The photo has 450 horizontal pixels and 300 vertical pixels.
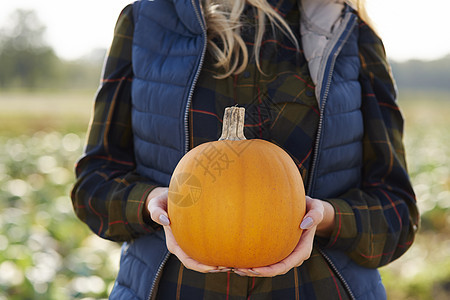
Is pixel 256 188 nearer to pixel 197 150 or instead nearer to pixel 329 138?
pixel 197 150

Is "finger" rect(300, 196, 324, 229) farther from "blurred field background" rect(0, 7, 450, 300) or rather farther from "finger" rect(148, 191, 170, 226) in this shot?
"blurred field background" rect(0, 7, 450, 300)

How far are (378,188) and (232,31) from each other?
81 cm

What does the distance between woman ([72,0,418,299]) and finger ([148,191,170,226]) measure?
47 mm

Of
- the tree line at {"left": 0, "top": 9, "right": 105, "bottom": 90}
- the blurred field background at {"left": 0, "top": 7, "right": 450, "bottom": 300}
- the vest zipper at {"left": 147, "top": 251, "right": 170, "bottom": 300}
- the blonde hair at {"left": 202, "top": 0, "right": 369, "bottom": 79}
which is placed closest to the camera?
the vest zipper at {"left": 147, "top": 251, "right": 170, "bottom": 300}

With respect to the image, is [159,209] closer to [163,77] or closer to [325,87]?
[163,77]

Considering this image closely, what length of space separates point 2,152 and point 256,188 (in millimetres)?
9929

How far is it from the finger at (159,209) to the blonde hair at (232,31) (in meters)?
0.49

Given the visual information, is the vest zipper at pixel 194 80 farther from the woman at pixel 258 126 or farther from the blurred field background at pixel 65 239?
the blurred field background at pixel 65 239

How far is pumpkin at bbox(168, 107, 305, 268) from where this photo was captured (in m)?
1.24

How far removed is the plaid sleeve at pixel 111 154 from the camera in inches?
63.7

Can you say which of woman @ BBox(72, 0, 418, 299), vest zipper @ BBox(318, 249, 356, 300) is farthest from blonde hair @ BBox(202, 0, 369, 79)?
vest zipper @ BBox(318, 249, 356, 300)

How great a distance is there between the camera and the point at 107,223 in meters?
1.64

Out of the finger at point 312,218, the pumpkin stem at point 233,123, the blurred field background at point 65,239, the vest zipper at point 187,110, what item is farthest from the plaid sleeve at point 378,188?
the blurred field background at point 65,239

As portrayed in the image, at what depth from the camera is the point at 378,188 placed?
1682 mm
